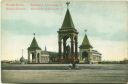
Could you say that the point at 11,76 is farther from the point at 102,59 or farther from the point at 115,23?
the point at 115,23

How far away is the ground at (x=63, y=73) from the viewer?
3.12 metres

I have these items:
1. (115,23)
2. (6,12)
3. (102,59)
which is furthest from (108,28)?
(6,12)

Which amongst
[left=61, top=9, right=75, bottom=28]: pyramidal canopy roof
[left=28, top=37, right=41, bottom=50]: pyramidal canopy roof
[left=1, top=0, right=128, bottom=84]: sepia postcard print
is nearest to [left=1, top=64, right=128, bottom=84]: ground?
[left=1, top=0, right=128, bottom=84]: sepia postcard print

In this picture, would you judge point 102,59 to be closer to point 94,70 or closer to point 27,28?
point 94,70

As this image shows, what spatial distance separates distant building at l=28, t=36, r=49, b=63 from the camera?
3.16 m

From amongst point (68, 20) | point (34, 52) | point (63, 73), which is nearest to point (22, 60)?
point (34, 52)

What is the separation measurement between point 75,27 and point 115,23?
0.34 m

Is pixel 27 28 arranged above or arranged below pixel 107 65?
above

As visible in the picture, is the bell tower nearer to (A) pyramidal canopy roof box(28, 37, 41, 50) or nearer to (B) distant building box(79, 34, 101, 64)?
(B) distant building box(79, 34, 101, 64)

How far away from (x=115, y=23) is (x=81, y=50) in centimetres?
36

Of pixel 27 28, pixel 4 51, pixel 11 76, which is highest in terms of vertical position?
pixel 27 28

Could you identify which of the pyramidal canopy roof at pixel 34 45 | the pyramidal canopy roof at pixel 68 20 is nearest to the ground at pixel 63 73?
the pyramidal canopy roof at pixel 34 45

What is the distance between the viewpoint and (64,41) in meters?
3.19

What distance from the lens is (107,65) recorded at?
3.14m
